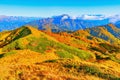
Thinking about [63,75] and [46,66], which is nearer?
[63,75]

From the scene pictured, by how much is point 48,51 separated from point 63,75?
297ft

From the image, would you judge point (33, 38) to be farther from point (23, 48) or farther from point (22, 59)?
point (22, 59)

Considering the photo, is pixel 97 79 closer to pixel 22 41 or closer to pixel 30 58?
pixel 30 58

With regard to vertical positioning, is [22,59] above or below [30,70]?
below

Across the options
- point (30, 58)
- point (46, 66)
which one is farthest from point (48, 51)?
point (46, 66)

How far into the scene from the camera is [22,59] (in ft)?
329

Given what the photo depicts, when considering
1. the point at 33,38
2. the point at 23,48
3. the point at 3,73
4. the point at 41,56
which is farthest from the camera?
the point at 33,38

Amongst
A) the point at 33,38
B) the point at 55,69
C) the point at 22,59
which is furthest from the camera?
the point at 33,38

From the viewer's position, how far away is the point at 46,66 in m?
40.2

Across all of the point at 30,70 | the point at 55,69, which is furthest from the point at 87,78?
the point at 30,70

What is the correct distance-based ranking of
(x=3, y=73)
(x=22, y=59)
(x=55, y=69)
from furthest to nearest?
(x=22, y=59) → (x=55, y=69) → (x=3, y=73)

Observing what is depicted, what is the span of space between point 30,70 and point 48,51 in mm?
89395

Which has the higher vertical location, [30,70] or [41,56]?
[30,70]

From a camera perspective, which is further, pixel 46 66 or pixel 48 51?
pixel 48 51
